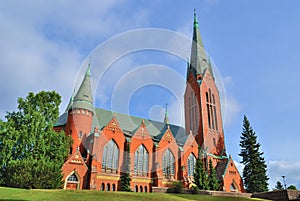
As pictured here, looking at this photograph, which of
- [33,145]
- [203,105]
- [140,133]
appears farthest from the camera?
[203,105]

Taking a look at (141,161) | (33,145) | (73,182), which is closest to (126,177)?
(141,161)

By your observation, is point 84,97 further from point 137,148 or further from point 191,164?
point 191,164

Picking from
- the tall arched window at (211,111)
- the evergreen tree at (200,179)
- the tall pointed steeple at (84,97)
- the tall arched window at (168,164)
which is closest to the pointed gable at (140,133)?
the tall arched window at (168,164)

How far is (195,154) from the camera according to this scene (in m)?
47.2

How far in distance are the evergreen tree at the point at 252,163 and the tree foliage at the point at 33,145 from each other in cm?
3320

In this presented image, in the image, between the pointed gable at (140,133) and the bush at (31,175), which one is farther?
the pointed gable at (140,133)

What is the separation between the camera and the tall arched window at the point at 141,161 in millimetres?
41131

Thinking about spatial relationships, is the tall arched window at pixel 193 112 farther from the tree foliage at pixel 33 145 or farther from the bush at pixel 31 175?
the bush at pixel 31 175

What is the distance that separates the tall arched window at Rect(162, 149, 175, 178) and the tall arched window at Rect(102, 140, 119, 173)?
856 centimetres

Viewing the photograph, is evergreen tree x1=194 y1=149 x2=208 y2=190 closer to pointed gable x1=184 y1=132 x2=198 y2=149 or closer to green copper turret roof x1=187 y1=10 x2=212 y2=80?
pointed gable x1=184 y1=132 x2=198 y2=149

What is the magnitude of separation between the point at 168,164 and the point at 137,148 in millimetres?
6212

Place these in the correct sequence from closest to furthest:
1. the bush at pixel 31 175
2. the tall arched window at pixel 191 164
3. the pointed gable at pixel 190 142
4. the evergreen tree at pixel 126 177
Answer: the bush at pixel 31 175, the evergreen tree at pixel 126 177, the tall arched window at pixel 191 164, the pointed gable at pixel 190 142

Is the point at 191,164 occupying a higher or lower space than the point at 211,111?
lower

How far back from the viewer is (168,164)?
43.7m
